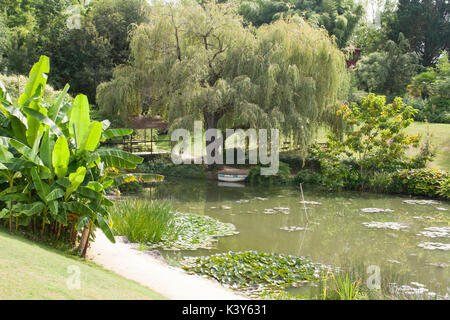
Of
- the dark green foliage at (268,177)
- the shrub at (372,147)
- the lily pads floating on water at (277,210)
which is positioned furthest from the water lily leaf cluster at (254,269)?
the dark green foliage at (268,177)

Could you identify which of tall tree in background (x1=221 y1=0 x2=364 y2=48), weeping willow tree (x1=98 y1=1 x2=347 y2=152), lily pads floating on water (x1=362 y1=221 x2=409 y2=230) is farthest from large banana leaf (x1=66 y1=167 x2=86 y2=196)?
tall tree in background (x1=221 y1=0 x2=364 y2=48)

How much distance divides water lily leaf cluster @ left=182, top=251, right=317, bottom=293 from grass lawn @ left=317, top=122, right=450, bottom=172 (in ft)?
36.5

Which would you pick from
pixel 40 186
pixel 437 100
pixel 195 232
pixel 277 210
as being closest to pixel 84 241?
pixel 40 186

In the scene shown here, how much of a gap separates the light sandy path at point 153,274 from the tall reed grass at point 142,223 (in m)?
0.82

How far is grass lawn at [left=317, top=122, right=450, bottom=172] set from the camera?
64.7 ft

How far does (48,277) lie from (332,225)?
8679 mm

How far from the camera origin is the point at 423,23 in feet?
119

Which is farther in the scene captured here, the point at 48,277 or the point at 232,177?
the point at 232,177

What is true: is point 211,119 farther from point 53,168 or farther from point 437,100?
point 437,100

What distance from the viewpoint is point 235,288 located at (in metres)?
7.65

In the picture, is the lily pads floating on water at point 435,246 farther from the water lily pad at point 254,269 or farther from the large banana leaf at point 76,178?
the large banana leaf at point 76,178

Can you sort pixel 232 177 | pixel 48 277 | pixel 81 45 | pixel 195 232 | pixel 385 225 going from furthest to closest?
pixel 81 45 → pixel 232 177 → pixel 385 225 → pixel 195 232 → pixel 48 277

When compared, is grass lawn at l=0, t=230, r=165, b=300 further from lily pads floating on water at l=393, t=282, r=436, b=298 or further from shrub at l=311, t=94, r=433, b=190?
shrub at l=311, t=94, r=433, b=190

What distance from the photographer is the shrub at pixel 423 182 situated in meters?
16.1
